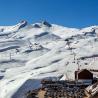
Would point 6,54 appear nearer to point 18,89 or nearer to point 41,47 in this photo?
point 41,47

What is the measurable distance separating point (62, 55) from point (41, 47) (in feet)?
105

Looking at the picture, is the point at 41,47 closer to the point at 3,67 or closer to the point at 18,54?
the point at 18,54

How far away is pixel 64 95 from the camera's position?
1252 inches

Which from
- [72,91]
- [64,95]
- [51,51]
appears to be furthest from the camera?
[51,51]

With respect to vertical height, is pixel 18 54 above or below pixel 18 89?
above

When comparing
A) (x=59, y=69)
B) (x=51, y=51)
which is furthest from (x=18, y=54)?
(x=59, y=69)

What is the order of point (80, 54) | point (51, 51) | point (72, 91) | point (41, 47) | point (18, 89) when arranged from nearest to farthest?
point (72, 91), point (18, 89), point (80, 54), point (51, 51), point (41, 47)

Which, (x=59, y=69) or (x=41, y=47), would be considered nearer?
(x=59, y=69)

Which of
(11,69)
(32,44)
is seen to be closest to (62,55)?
(11,69)

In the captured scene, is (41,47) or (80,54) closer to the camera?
(80,54)

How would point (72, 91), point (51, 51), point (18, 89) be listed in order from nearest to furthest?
point (72, 91) < point (18, 89) < point (51, 51)

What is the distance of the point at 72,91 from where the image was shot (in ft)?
111

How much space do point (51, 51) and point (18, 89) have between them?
72.2 meters

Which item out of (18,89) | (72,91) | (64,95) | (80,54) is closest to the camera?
(64,95)
